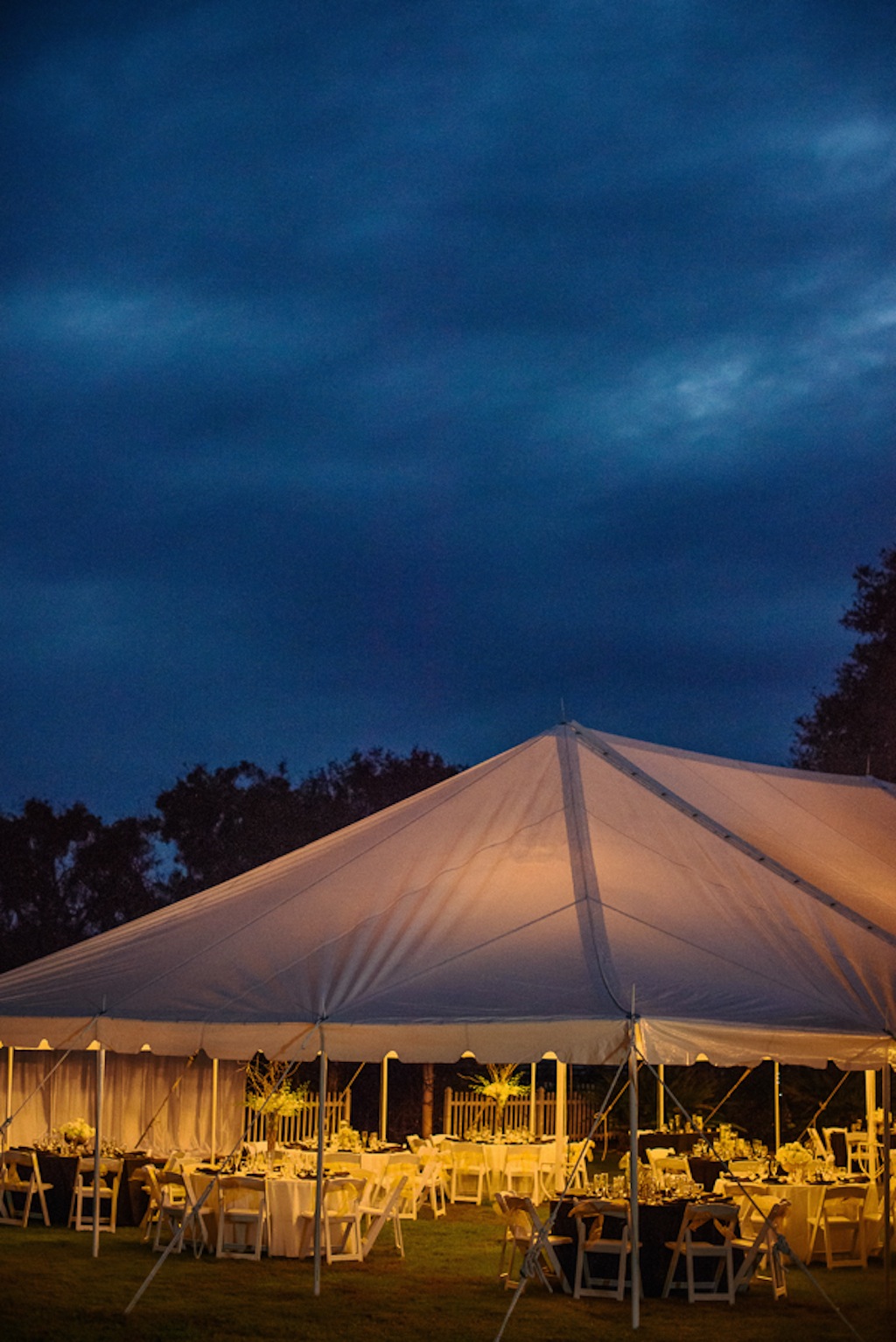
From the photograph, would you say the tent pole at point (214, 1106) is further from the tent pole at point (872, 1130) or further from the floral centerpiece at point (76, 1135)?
the tent pole at point (872, 1130)

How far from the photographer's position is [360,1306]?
9.54m

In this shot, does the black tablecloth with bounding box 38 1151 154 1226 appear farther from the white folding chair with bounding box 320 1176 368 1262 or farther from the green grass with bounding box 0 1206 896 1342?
the white folding chair with bounding box 320 1176 368 1262

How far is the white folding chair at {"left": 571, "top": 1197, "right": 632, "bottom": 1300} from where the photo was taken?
386 inches

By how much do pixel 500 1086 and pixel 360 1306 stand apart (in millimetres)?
9331

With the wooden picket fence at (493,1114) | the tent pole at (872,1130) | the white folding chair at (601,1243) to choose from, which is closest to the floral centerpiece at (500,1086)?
the wooden picket fence at (493,1114)

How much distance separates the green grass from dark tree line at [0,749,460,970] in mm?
17613

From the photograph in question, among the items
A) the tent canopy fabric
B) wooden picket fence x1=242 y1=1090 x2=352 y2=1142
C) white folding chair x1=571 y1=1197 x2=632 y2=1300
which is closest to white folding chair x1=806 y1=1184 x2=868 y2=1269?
white folding chair x1=571 y1=1197 x2=632 y2=1300

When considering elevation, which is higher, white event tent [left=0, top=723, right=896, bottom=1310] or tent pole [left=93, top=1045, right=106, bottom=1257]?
white event tent [left=0, top=723, right=896, bottom=1310]

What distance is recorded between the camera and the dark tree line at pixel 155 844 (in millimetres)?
29344

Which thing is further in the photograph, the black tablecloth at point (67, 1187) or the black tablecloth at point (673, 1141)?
the black tablecloth at point (673, 1141)

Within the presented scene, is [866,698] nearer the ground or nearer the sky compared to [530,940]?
nearer the sky

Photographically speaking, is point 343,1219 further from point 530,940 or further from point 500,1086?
point 500,1086

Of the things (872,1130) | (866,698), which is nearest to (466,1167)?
(872,1130)

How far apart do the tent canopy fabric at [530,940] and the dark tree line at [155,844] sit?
17.8 m
